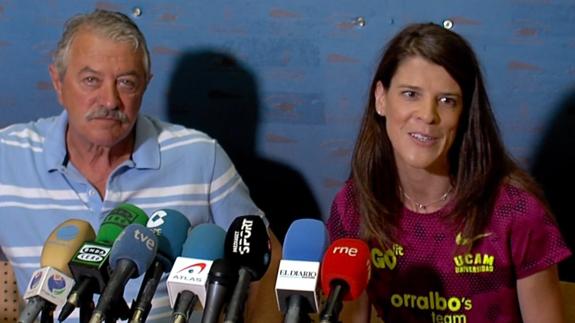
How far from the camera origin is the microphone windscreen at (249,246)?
1.35 m

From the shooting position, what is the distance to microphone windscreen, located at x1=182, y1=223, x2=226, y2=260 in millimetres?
1409

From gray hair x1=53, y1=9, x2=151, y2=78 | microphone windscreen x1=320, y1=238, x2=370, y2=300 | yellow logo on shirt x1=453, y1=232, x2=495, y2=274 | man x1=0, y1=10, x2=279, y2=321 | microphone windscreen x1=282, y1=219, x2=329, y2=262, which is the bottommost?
yellow logo on shirt x1=453, y1=232, x2=495, y2=274

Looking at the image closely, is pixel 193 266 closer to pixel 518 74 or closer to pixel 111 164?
pixel 111 164

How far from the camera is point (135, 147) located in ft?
7.34

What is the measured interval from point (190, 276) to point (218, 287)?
0.06 m

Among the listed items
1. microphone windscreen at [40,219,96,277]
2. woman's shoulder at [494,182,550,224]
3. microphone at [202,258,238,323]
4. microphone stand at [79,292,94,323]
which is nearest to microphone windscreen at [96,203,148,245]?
microphone windscreen at [40,219,96,277]

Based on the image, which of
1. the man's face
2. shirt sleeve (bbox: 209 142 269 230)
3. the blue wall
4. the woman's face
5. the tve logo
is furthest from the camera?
the blue wall

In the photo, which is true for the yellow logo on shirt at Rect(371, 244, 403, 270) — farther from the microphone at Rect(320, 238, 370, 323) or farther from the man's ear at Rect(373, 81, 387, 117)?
the microphone at Rect(320, 238, 370, 323)

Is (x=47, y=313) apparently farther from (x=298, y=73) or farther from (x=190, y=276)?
(x=298, y=73)

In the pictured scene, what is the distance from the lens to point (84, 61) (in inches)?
83.5

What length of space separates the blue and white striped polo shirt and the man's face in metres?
0.10

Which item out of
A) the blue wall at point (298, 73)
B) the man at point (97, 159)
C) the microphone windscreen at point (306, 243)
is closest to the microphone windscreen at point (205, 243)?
the microphone windscreen at point (306, 243)

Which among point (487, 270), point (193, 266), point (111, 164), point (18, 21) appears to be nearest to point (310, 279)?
point (193, 266)

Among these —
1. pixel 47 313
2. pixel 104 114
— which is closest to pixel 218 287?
pixel 47 313
